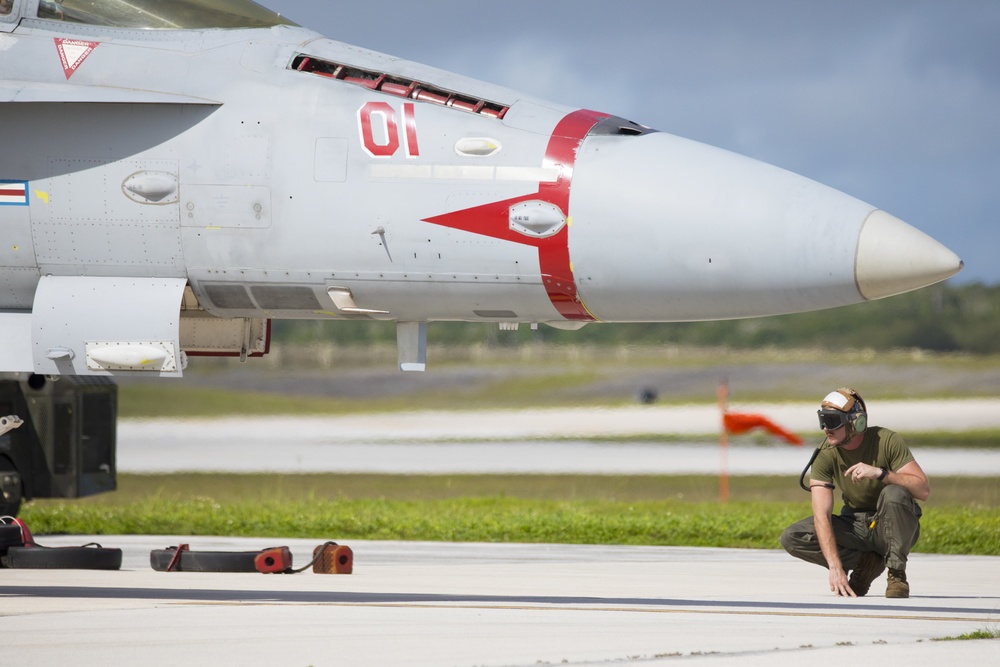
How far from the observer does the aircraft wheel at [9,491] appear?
11.5 m

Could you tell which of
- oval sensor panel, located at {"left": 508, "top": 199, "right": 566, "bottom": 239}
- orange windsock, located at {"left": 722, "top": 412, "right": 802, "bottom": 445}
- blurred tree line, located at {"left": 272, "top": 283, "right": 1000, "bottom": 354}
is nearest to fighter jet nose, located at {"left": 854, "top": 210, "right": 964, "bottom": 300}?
oval sensor panel, located at {"left": 508, "top": 199, "right": 566, "bottom": 239}

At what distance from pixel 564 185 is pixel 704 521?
685cm

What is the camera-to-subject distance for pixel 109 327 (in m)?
7.22

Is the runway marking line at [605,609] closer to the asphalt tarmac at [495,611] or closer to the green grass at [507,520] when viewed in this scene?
the asphalt tarmac at [495,611]

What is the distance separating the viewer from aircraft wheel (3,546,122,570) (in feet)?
32.2

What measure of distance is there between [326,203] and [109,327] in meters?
1.40

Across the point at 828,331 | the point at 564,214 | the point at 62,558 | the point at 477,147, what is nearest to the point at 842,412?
the point at 564,214

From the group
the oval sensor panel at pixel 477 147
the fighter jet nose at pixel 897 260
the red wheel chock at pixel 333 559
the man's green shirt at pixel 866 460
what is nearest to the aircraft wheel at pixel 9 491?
the red wheel chock at pixel 333 559

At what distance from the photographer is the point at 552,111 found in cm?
698

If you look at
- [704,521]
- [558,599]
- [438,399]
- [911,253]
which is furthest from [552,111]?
[438,399]

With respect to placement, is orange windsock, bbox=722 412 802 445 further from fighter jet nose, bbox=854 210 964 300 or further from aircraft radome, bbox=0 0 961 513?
fighter jet nose, bbox=854 210 964 300

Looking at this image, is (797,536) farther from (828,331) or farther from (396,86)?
(828,331)

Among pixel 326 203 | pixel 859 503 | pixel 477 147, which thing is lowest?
pixel 859 503

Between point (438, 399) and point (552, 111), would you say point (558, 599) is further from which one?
point (438, 399)
